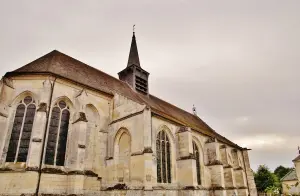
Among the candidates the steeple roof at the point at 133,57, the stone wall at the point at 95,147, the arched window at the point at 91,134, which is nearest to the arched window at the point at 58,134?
the stone wall at the point at 95,147

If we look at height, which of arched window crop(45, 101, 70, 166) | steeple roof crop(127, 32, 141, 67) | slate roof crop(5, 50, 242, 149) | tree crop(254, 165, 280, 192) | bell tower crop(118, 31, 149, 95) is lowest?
tree crop(254, 165, 280, 192)

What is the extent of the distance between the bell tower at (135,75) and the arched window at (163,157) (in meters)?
6.42

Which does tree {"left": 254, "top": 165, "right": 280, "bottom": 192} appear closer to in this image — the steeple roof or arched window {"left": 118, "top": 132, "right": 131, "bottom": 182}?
the steeple roof

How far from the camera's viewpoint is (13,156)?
37.2ft

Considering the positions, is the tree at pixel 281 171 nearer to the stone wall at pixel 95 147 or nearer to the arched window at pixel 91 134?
the stone wall at pixel 95 147

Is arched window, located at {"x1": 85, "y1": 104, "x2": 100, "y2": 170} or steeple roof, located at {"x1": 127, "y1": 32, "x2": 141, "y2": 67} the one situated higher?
steeple roof, located at {"x1": 127, "y1": 32, "x2": 141, "y2": 67}

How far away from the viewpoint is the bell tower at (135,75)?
68.1 feet

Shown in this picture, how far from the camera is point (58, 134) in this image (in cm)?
1254

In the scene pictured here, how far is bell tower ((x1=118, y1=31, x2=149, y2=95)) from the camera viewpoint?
68.1 feet

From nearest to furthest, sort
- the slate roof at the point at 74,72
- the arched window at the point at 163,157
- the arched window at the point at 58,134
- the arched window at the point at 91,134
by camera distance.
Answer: the arched window at the point at 58,134, the arched window at the point at 91,134, the slate roof at the point at 74,72, the arched window at the point at 163,157

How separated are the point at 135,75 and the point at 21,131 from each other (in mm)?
11274

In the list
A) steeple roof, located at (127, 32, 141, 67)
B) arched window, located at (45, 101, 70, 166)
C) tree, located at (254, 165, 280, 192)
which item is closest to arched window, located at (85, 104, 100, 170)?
arched window, located at (45, 101, 70, 166)

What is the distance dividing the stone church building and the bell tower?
3.80m

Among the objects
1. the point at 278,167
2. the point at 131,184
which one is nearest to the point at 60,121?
the point at 131,184
